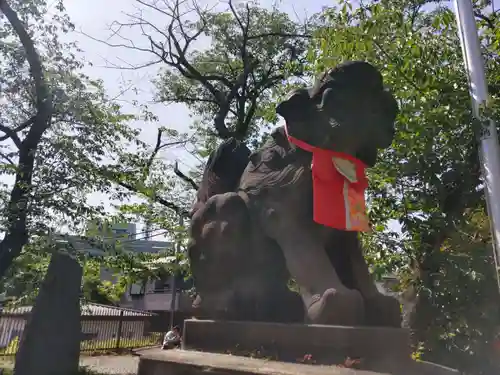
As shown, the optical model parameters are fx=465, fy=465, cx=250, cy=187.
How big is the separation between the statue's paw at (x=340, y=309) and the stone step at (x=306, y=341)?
0.05 meters

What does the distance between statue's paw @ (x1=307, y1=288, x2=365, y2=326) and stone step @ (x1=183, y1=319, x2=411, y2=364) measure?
0.05m

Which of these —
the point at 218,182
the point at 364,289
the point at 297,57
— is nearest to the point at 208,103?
the point at 297,57

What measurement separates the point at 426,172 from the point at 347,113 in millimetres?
2220

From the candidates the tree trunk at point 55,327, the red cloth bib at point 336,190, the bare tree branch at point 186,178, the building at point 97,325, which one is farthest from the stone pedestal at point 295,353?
the bare tree branch at point 186,178

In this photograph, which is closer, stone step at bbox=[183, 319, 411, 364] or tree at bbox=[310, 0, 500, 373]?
stone step at bbox=[183, 319, 411, 364]

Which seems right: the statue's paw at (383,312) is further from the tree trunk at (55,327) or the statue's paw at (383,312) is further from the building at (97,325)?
the building at (97,325)

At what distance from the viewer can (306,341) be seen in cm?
241

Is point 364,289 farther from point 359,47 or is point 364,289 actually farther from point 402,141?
point 359,47

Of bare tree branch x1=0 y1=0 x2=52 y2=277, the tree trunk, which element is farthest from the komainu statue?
bare tree branch x1=0 y1=0 x2=52 y2=277

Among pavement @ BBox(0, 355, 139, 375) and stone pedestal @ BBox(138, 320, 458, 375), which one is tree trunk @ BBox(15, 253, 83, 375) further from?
stone pedestal @ BBox(138, 320, 458, 375)

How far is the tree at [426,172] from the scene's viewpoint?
4.33 metres

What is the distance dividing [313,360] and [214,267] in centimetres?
91

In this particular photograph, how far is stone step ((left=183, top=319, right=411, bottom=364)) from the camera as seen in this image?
2291 millimetres

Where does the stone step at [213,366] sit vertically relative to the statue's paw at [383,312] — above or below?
below
